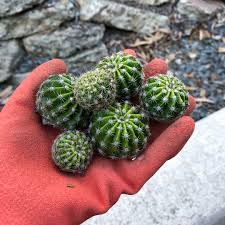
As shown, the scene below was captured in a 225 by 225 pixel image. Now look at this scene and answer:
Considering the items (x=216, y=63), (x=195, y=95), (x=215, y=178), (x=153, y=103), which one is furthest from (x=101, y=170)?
(x=216, y=63)

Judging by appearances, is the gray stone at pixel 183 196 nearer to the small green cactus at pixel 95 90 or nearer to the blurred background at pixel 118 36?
the blurred background at pixel 118 36

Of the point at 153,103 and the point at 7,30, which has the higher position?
the point at 153,103

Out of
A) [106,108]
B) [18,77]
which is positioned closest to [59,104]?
[106,108]

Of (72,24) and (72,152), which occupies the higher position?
(72,152)

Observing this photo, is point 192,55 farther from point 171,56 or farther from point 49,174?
point 49,174

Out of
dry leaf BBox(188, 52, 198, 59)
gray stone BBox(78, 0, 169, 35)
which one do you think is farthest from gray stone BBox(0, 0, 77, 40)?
dry leaf BBox(188, 52, 198, 59)

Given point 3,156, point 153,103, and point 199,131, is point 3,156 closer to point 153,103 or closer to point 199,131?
point 153,103
